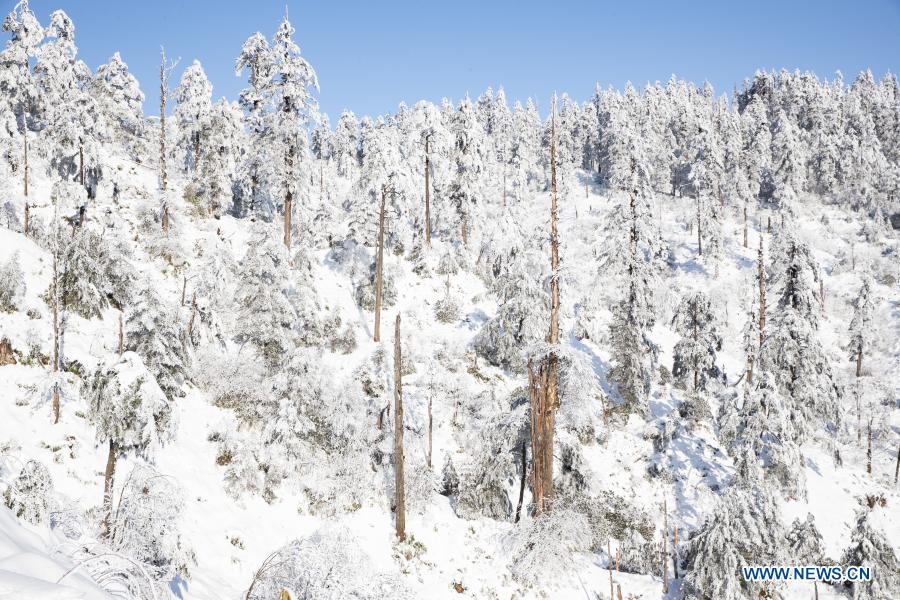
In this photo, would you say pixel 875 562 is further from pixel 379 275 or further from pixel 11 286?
pixel 11 286

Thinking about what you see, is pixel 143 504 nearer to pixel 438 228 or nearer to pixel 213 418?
pixel 213 418

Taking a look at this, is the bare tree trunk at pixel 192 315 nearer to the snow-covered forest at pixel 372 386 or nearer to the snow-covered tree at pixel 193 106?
the snow-covered forest at pixel 372 386

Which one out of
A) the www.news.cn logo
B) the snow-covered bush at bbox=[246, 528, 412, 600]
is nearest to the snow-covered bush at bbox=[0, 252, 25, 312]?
the snow-covered bush at bbox=[246, 528, 412, 600]

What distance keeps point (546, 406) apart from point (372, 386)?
44.9ft

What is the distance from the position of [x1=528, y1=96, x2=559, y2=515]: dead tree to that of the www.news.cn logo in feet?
32.9

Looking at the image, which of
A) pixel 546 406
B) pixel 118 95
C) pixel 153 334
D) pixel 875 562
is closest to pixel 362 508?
pixel 546 406

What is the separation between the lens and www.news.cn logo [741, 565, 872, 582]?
786 inches

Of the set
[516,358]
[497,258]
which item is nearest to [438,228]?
[497,258]

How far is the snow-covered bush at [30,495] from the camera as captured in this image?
27.9 ft

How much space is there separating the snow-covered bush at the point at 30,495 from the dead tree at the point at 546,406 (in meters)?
12.0

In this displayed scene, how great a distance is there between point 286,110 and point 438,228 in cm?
2409

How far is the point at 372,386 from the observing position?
89.1 ft

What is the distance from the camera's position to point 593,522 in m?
23.4

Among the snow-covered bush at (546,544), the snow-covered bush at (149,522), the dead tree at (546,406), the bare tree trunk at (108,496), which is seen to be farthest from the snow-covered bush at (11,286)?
the snow-covered bush at (546,544)
